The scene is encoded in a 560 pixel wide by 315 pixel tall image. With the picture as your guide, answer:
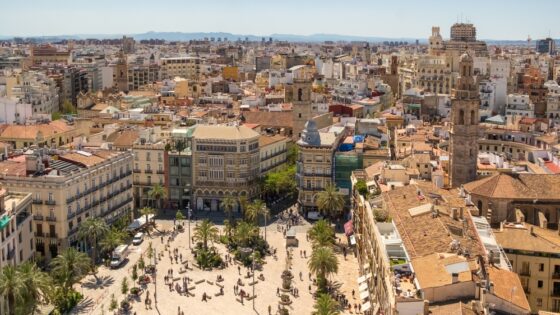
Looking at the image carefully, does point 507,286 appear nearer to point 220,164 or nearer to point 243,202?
point 243,202

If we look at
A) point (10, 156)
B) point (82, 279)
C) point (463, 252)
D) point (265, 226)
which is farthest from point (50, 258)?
point (463, 252)

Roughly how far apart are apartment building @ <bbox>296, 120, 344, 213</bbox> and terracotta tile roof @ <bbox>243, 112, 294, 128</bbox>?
33035mm

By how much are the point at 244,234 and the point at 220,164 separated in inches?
950

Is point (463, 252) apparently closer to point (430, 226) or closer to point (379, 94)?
point (430, 226)

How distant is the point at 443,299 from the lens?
50844 millimetres

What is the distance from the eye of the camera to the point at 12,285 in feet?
198

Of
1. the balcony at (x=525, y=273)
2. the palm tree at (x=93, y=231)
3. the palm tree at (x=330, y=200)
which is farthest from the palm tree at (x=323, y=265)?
the palm tree at (x=93, y=231)

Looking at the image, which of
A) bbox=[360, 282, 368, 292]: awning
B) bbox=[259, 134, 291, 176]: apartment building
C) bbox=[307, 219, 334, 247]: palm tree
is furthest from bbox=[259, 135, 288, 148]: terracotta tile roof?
bbox=[360, 282, 368, 292]: awning

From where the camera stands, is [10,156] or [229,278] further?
[10,156]

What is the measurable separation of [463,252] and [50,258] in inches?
1969

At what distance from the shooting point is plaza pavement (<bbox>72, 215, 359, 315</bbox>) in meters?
72.9

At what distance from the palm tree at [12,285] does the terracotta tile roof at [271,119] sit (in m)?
86.8

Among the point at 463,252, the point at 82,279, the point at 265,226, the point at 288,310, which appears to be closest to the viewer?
the point at 463,252

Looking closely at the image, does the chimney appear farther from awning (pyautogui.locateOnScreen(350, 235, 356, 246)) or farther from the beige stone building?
awning (pyautogui.locateOnScreen(350, 235, 356, 246))
